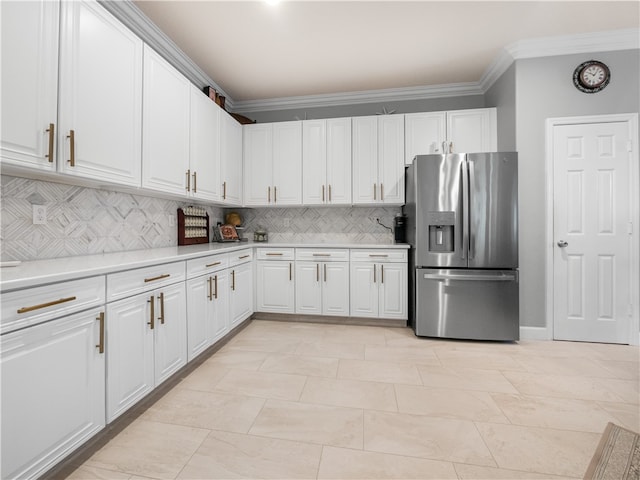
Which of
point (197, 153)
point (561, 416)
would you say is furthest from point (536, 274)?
point (197, 153)

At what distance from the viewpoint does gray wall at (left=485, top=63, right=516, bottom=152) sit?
3.10 metres

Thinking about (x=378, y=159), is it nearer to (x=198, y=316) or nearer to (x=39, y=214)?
(x=198, y=316)

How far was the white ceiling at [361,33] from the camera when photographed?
7.93 feet

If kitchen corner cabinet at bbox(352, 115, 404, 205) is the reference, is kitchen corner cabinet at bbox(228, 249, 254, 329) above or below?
below

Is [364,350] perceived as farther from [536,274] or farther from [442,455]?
[536,274]

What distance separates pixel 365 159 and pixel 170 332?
9.32 ft

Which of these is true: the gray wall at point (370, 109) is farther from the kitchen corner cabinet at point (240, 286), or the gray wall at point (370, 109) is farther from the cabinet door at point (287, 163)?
the kitchen corner cabinet at point (240, 286)

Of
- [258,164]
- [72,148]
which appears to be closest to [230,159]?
[258,164]

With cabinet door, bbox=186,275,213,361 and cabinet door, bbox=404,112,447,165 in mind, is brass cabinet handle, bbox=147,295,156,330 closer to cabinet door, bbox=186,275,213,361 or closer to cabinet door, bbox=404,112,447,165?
cabinet door, bbox=186,275,213,361

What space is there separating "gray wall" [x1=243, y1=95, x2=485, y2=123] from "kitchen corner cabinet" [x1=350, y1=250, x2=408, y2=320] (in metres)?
1.99

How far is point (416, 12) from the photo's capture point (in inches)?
97.3

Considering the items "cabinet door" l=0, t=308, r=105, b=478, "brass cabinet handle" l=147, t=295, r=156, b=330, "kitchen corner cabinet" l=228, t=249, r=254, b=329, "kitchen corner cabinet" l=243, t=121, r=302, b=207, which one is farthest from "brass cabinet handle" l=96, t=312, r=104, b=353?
"kitchen corner cabinet" l=243, t=121, r=302, b=207

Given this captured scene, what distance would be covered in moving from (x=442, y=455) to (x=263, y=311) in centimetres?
255

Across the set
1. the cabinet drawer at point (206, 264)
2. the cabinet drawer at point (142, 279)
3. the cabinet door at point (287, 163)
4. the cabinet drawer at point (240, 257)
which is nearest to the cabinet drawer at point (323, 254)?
the cabinet drawer at point (240, 257)
